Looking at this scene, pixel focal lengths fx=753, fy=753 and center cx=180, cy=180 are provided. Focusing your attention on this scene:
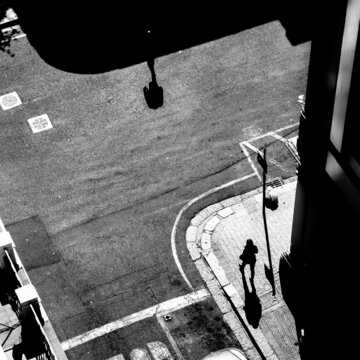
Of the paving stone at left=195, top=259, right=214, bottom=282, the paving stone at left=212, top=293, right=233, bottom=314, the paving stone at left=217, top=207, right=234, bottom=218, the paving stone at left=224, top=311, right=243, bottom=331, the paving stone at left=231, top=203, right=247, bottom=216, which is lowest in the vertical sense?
the paving stone at left=224, top=311, right=243, bottom=331

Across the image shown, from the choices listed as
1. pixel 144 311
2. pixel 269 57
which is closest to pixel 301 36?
pixel 269 57

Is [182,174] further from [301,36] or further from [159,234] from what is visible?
[301,36]

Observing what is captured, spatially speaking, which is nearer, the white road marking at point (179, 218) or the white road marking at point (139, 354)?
the white road marking at point (139, 354)

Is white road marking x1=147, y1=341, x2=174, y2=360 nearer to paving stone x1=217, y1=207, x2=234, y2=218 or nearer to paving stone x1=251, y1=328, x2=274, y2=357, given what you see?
paving stone x1=251, y1=328, x2=274, y2=357

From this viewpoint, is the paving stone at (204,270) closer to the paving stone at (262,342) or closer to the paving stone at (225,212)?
the paving stone at (225,212)

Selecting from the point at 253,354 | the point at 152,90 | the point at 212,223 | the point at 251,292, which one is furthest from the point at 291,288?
the point at 152,90

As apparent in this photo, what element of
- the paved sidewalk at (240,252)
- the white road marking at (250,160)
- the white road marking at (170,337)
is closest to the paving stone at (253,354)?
the paved sidewalk at (240,252)

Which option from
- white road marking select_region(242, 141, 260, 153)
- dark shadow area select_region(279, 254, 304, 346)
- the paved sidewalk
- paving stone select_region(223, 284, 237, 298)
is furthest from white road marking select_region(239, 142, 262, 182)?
paving stone select_region(223, 284, 237, 298)
